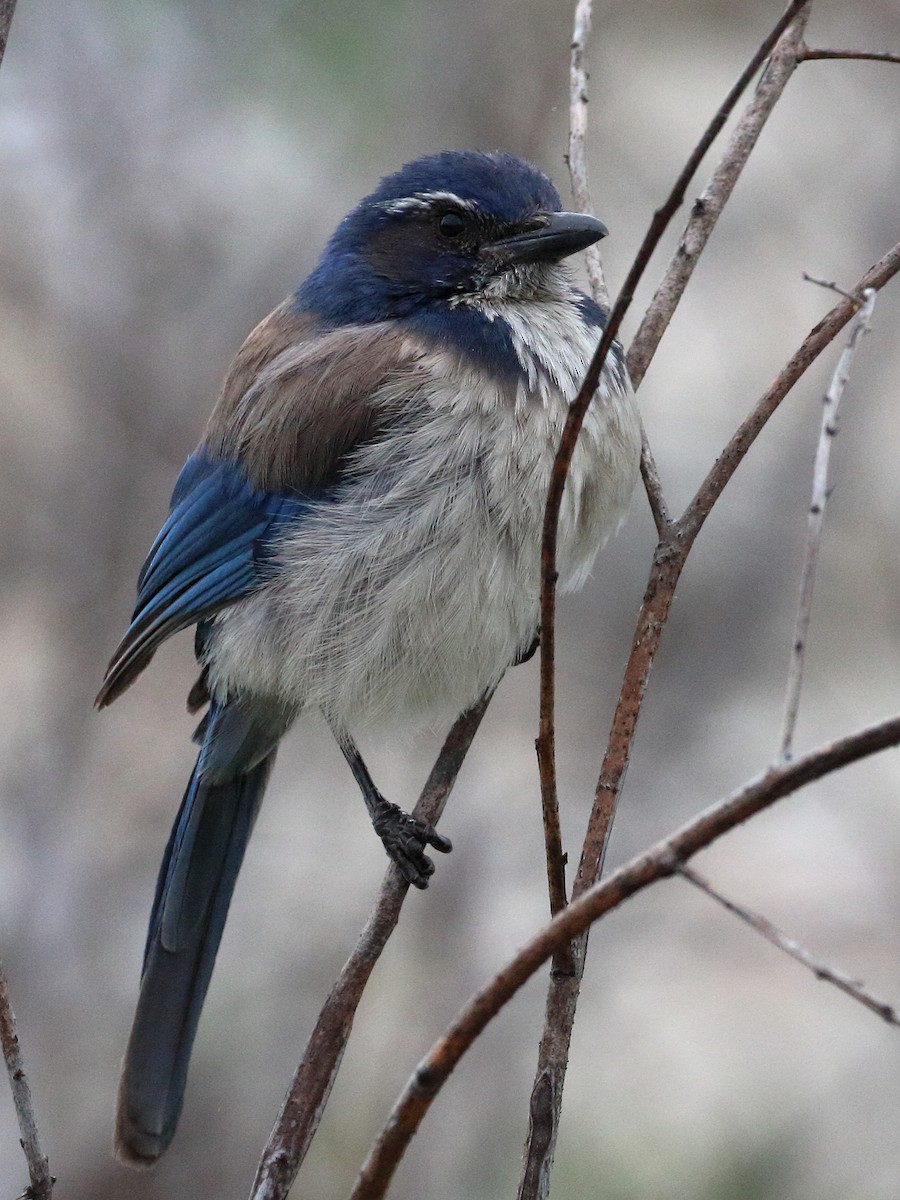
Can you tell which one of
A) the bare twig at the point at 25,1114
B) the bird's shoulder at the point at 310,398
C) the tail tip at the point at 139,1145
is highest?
the bird's shoulder at the point at 310,398

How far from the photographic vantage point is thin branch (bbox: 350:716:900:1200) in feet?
5.30

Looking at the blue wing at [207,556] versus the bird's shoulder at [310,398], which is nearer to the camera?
the bird's shoulder at [310,398]

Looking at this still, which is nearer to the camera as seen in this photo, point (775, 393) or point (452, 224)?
point (775, 393)

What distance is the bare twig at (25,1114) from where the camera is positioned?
2.27m

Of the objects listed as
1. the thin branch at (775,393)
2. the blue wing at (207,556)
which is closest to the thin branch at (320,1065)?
the thin branch at (775,393)

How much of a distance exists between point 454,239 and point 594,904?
2404mm

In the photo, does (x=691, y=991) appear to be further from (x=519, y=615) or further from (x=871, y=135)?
(x=871, y=135)

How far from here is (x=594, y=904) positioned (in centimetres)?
172

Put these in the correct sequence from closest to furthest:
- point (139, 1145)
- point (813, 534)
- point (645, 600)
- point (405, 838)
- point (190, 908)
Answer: point (813, 534) < point (645, 600) < point (405, 838) < point (139, 1145) < point (190, 908)

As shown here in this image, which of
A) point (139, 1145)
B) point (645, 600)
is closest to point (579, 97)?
point (645, 600)

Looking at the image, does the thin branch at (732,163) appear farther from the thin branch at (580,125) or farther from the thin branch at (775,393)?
the thin branch at (775,393)

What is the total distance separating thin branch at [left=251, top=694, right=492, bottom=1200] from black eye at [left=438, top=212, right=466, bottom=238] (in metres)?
1.65

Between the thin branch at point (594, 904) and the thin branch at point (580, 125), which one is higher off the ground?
the thin branch at point (580, 125)

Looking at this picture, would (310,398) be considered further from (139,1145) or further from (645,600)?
(139,1145)
